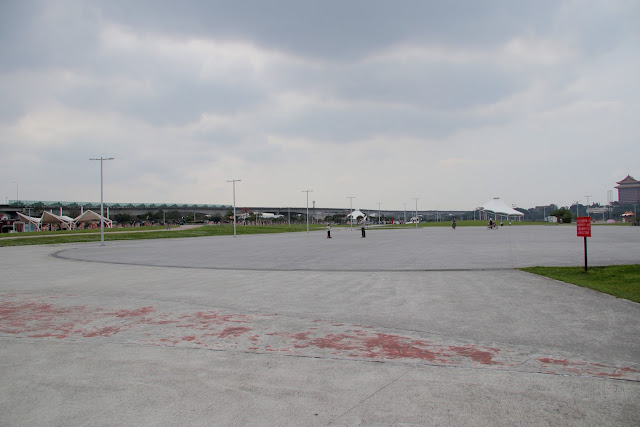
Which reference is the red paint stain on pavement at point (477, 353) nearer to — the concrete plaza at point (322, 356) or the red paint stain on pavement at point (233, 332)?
the concrete plaza at point (322, 356)

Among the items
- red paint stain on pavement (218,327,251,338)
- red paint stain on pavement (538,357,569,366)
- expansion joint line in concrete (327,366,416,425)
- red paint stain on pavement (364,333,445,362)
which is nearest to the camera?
expansion joint line in concrete (327,366,416,425)

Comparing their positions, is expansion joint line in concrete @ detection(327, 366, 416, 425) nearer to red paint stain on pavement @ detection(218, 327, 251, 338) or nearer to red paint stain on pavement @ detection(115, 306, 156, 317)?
red paint stain on pavement @ detection(218, 327, 251, 338)

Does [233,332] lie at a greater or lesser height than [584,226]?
lesser

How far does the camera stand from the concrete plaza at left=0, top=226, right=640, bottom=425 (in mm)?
3902

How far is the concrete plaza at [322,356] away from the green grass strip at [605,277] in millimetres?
537

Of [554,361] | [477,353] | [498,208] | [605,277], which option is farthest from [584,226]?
[498,208]

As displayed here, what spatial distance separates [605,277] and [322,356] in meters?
10.3

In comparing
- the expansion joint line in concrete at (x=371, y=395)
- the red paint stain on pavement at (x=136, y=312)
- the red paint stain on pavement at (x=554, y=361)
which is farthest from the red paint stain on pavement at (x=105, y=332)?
the red paint stain on pavement at (x=554, y=361)

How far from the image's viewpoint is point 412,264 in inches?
635

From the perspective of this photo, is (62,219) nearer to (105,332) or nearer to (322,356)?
(105,332)

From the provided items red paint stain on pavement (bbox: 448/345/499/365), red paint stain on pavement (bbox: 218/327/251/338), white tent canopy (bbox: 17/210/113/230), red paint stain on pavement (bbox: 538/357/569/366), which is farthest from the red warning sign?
white tent canopy (bbox: 17/210/113/230)

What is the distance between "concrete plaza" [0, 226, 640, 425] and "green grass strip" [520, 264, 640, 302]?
54 cm

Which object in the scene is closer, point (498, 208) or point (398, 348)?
point (398, 348)

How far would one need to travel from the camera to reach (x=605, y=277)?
38.5ft
